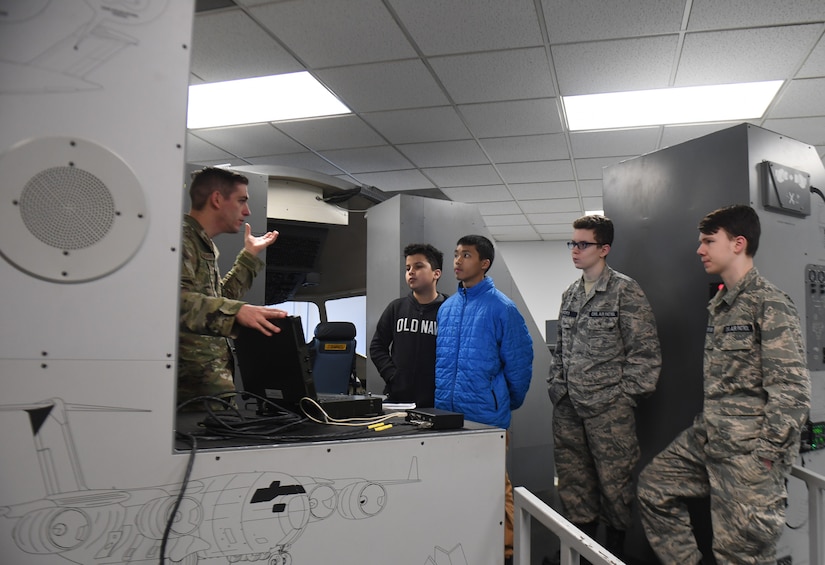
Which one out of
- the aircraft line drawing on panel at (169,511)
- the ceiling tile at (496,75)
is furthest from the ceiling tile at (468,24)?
the aircraft line drawing on panel at (169,511)

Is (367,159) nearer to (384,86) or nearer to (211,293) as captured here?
(384,86)

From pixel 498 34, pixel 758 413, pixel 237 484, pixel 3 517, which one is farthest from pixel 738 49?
pixel 3 517

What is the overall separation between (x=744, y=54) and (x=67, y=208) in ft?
11.3

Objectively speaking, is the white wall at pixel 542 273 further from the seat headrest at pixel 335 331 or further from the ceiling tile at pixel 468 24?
the ceiling tile at pixel 468 24

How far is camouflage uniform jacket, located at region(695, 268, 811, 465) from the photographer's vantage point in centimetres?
158

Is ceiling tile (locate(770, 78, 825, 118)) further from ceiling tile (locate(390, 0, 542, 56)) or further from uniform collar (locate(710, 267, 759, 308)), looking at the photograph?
uniform collar (locate(710, 267, 759, 308))

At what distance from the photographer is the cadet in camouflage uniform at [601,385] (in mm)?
2154

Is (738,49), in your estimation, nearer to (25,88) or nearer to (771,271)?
(771,271)

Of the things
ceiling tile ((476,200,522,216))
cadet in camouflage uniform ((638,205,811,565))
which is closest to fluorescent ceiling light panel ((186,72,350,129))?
cadet in camouflage uniform ((638,205,811,565))

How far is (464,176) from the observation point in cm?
528

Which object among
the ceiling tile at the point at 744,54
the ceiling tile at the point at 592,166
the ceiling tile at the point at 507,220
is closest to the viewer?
the ceiling tile at the point at 744,54

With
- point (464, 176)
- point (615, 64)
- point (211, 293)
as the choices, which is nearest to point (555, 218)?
point (464, 176)

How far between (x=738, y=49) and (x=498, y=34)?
1.36 meters

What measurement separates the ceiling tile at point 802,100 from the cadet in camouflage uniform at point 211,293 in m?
3.49
